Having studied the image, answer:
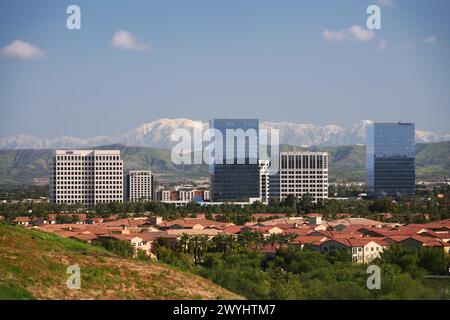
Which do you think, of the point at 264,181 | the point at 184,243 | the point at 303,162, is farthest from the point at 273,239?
the point at 303,162

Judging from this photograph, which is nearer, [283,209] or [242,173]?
[283,209]

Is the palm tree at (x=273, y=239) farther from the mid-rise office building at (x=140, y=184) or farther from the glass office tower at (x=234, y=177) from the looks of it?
the mid-rise office building at (x=140, y=184)

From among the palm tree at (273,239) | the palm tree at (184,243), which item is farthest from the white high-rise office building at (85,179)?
the palm tree at (184,243)

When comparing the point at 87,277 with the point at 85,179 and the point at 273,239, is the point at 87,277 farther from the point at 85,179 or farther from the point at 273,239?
the point at 85,179

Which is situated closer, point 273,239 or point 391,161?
point 273,239
